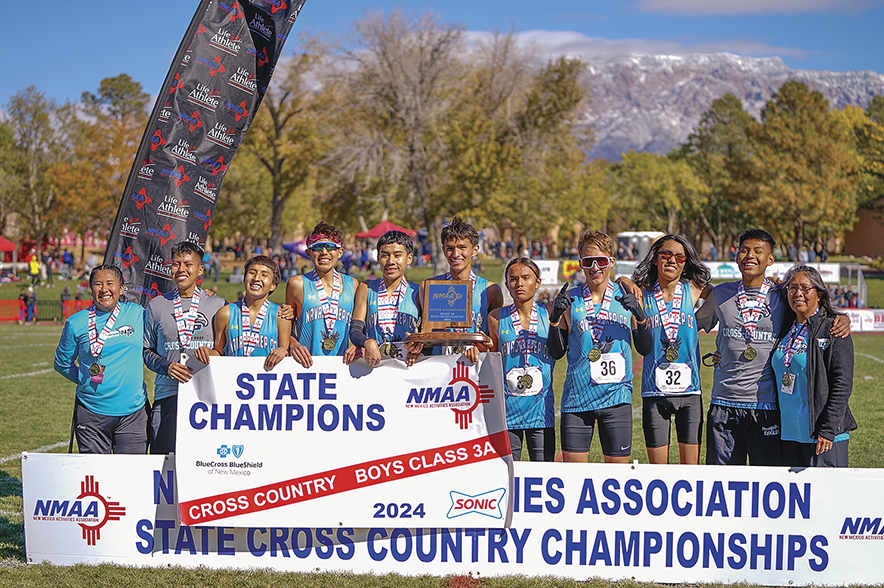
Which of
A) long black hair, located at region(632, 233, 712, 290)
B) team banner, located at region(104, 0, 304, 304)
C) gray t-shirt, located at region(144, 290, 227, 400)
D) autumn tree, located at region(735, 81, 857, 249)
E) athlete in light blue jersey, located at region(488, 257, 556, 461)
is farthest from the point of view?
autumn tree, located at region(735, 81, 857, 249)

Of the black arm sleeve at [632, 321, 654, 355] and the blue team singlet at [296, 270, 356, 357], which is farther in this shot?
the blue team singlet at [296, 270, 356, 357]

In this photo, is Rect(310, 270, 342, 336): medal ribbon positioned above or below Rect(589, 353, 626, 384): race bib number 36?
above

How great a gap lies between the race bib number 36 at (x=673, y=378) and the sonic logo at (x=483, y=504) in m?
1.28

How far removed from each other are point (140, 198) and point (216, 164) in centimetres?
70

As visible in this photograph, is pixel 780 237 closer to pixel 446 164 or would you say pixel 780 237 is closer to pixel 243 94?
pixel 446 164

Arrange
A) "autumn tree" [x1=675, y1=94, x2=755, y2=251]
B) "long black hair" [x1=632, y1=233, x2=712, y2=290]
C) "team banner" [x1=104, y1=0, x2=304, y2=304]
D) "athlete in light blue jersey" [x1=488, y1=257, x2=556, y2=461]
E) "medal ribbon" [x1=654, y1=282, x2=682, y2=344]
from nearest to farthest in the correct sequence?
"athlete in light blue jersey" [x1=488, y1=257, x2=556, y2=461], "medal ribbon" [x1=654, y1=282, x2=682, y2=344], "long black hair" [x1=632, y1=233, x2=712, y2=290], "team banner" [x1=104, y1=0, x2=304, y2=304], "autumn tree" [x1=675, y1=94, x2=755, y2=251]

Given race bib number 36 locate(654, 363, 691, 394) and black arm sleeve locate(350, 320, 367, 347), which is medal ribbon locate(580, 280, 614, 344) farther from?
black arm sleeve locate(350, 320, 367, 347)

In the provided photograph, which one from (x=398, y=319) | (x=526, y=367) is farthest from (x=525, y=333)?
(x=398, y=319)

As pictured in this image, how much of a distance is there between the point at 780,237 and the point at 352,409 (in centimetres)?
5652

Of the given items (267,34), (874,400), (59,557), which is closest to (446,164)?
(874,400)

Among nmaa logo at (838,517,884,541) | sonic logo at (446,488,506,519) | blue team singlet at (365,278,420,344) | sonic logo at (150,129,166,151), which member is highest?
sonic logo at (150,129,166,151)

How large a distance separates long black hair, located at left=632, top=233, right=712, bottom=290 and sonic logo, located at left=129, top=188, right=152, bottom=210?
13.2 feet

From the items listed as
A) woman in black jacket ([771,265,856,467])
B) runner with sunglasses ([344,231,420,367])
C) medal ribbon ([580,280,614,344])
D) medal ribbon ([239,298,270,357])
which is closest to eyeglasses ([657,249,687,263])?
medal ribbon ([580,280,614,344])

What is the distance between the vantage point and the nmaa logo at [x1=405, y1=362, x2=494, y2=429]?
4.91 metres
